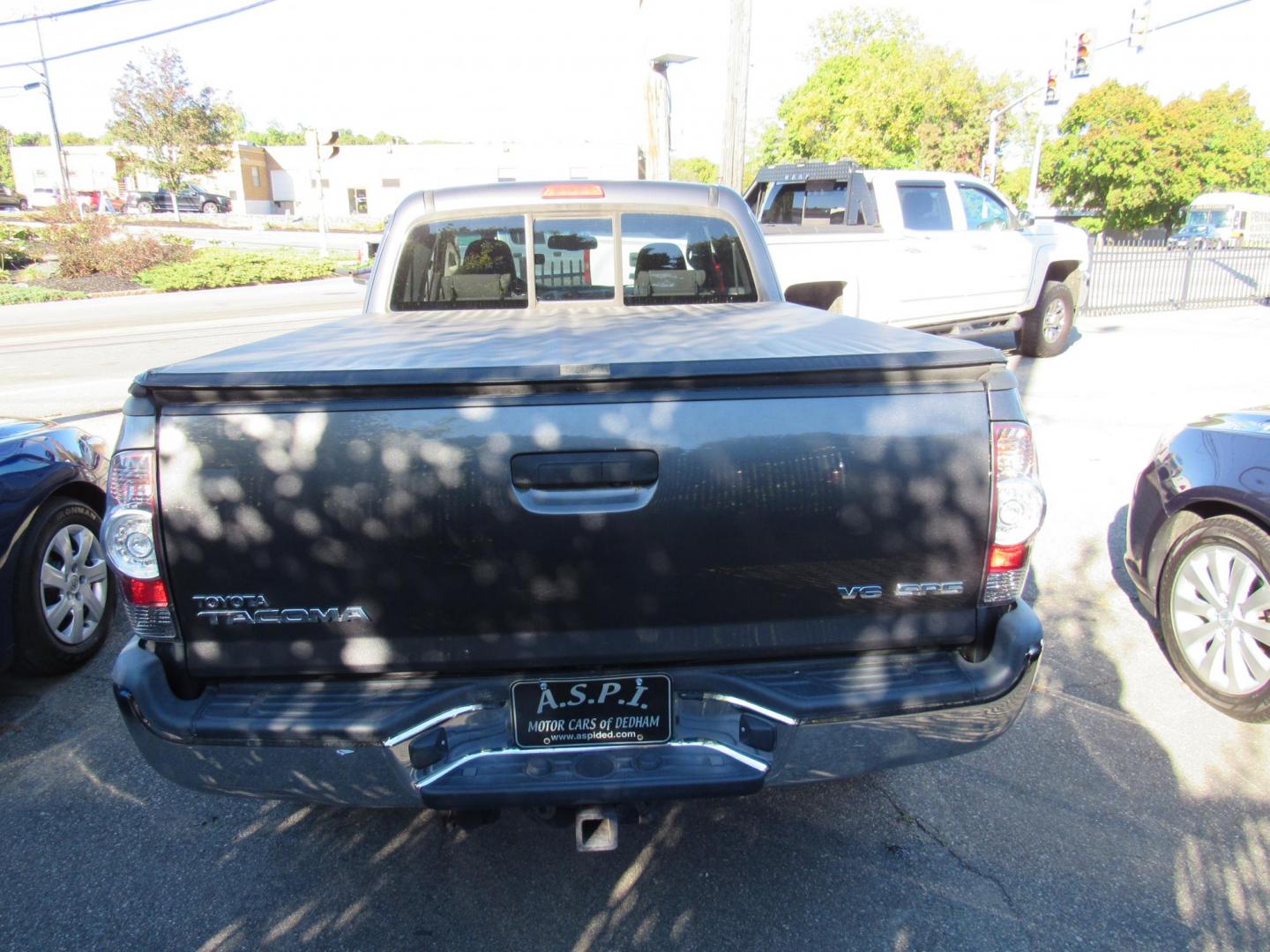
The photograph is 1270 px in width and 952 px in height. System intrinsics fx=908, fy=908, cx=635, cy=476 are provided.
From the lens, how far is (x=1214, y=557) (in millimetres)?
3729

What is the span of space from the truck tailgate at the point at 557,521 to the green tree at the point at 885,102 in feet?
103

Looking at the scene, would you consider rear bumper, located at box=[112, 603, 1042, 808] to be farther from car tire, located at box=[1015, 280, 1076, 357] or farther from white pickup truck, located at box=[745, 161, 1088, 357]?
car tire, located at box=[1015, 280, 1076, 357]

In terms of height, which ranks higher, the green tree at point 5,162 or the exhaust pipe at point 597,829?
the green tree at point 5,162

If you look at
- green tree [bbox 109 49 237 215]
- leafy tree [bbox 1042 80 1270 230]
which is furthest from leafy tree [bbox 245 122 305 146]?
leafy tree [bbox 1042 80 1270 230]

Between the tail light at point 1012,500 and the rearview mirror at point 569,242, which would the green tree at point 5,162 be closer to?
the rearview mirror at point 569,242

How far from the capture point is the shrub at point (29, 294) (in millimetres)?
20250

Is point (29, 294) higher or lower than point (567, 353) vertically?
lower

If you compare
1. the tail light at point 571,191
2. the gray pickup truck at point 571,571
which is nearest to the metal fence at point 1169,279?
the tail light at point 571,191

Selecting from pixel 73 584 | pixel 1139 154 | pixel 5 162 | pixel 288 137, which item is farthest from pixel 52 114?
pixel 288 137

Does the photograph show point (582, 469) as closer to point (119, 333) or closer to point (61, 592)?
point (61, 592)

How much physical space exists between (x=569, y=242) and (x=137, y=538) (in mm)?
2859

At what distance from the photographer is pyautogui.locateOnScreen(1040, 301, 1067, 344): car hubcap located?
12.0 meters

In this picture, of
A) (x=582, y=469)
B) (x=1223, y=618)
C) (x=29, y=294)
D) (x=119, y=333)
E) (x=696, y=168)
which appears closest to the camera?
(x=582, y=469)

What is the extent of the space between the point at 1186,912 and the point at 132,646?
2.99 m
